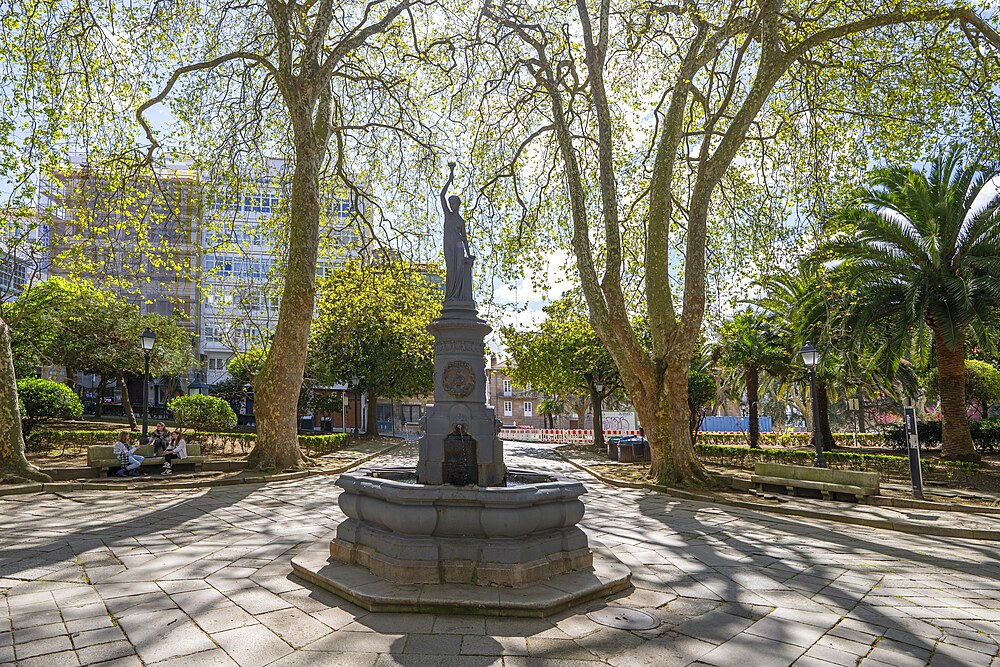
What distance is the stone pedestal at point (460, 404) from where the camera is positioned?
6988 mm

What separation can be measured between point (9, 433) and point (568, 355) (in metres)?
20.2

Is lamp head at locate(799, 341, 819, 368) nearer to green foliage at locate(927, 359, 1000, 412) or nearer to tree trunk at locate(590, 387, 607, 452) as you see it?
green foliage at locate(927, 359, 1000, 412)

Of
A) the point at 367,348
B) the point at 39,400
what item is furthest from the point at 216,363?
the point at 39,400

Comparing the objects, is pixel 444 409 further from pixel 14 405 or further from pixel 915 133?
pixel 915 133

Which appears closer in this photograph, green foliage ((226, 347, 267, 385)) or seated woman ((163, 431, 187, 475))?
seated woman ((163, 431, 187, 475))

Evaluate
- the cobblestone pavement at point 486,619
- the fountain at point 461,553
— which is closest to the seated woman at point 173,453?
the cobblestone pavement at point 486,619

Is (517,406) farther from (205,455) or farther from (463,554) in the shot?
(463,554)

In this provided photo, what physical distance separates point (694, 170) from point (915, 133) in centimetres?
541

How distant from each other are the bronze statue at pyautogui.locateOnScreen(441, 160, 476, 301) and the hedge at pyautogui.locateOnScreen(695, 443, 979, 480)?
43.2ft

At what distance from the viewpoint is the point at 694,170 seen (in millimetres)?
16781

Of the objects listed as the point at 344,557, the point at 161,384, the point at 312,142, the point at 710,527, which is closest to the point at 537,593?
the point at 344,557

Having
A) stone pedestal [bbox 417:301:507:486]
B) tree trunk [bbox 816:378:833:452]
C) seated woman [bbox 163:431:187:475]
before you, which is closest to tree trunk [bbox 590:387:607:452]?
tree trunk [bbox 816:378:833:452]

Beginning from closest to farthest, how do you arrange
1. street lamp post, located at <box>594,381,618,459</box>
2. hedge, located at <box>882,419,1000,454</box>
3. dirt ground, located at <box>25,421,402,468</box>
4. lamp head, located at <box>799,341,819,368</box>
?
lamp head, located at <box>799,341,819,368</box> → dirt ground, located at <box>25,421,402,468</box> → hedge, located at <box>882,419,1000,454</box> → street lamp post, located at <box>594,381,618,459</box>

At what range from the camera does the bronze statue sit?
301 inches
